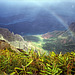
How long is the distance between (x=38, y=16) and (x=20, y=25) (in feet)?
4.23

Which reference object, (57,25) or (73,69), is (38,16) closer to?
(57,25)

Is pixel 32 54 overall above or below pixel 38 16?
below

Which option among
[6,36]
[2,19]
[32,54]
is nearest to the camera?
[32,54]

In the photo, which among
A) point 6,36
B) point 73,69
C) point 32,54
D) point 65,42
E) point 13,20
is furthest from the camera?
point 13,20

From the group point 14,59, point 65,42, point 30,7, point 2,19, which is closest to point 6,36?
point 2,19

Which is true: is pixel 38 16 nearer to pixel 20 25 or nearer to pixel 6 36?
pixel 20 25

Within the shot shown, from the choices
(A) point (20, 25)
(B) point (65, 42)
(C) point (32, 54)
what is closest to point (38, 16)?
(A) point (20, 25)

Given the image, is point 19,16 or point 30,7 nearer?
point 30,7

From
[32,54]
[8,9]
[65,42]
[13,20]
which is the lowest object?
[32,54]

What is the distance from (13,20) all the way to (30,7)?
5.19ft

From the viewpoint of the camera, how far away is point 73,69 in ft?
2.79

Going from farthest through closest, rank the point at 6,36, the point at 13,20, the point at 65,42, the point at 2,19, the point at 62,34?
the point at 13,20
the point at 2,19
the point at 62,34
the point at 65,42
the point at 6,36

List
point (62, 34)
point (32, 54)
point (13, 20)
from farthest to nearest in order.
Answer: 1. point (13, 20)
2. point (62, 34)
3. point (32, 54)

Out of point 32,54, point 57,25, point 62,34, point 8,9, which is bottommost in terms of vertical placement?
point 32,54
